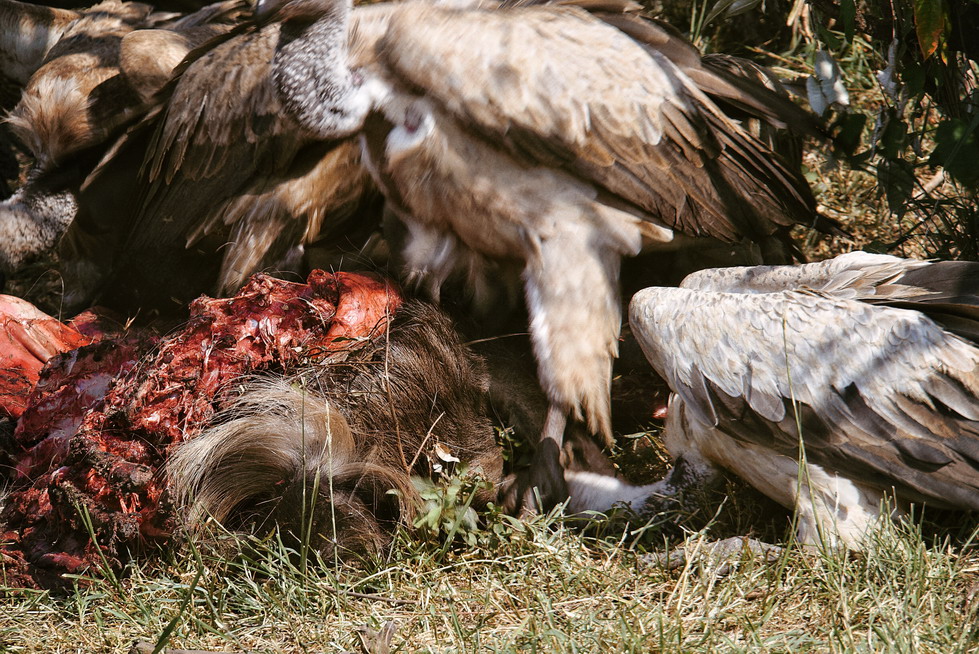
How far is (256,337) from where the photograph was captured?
2.93 m

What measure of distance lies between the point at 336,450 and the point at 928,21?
2140mm

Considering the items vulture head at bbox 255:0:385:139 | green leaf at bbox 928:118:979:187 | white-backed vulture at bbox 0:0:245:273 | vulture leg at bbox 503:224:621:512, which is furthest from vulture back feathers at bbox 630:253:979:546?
white-backed vulture at bbox 0:0:245:273

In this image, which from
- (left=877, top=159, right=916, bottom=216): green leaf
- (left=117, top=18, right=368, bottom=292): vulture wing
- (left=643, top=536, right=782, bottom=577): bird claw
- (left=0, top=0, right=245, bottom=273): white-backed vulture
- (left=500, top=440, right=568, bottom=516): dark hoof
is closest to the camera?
(left=643, top=536, right=782, bottom=577): bird claw

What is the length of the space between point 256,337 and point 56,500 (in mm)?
744

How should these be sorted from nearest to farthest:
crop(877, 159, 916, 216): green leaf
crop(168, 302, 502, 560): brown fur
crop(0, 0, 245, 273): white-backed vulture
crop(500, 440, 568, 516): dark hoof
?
crop(168, 302, 502, 560): brown fur
crop(500, 440, 568, 516): dark hoof
crop(877, 159, 916, 216): green leaf
crop(0, 0, 245, 273): white-backed vulture

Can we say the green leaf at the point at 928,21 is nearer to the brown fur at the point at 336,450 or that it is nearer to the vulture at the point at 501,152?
the vulture at the point at 501,152

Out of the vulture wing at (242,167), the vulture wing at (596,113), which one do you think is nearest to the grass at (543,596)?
the vulture wing at (596,113)

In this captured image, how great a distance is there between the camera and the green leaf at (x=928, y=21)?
106 inches

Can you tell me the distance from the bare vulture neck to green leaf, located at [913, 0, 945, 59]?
173cm

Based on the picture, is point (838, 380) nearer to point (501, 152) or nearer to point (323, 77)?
point (501, 152)

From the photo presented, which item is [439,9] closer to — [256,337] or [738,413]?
[256,337]

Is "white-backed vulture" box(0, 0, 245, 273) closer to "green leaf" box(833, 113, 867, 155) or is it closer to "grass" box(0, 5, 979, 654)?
"grass" box(0, 5, 979, 654)

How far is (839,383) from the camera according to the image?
2424mm

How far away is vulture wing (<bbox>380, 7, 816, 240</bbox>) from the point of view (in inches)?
116
